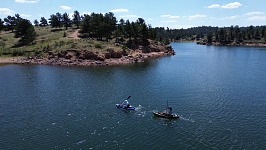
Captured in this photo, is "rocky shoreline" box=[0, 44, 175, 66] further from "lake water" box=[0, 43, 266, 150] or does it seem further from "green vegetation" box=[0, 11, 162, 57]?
"lake water" box=[0, 43, 266, 150]

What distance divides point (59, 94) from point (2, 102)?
49.7 feet

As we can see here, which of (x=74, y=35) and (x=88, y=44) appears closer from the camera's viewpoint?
(x=88, y=44)

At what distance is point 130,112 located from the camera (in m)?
63.3

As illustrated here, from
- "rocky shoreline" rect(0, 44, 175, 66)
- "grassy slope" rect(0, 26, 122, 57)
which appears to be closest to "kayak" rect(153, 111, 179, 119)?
"rocky shoreline" rect(0, 44, 175, 66)

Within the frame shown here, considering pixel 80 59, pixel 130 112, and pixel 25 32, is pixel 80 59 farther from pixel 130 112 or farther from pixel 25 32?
pixel 130 112

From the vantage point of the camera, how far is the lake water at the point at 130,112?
4775cm

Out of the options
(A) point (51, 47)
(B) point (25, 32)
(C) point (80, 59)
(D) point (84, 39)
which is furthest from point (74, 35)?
(C) point (80, 59)

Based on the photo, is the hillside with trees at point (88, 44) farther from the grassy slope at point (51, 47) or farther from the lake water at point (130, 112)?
the lake water at point (130, 112)

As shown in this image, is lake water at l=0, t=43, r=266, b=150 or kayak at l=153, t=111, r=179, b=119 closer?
lake water at l=0, t=43, r=266, b=150

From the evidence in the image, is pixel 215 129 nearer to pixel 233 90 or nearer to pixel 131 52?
pixel 233 90

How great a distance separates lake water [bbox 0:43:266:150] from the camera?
4775cm

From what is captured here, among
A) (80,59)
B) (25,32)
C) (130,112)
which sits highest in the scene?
(25,32)

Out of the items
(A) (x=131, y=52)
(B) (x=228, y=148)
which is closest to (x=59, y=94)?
(B) (x=228, y=148)

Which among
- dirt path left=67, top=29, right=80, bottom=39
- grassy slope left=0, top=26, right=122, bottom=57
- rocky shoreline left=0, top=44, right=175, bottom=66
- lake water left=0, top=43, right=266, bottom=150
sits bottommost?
lake water left=0, top=43, right=266, bottom=150
